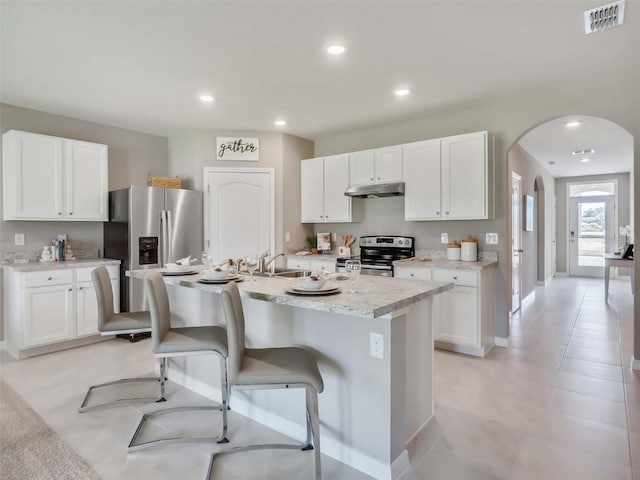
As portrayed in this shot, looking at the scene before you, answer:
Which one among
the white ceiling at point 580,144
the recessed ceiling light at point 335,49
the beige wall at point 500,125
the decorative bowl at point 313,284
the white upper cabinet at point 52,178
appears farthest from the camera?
the white ceiling at point 580,144

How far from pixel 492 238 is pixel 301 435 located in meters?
2.98

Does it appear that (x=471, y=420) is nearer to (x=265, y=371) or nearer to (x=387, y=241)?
(x=265, y=371)

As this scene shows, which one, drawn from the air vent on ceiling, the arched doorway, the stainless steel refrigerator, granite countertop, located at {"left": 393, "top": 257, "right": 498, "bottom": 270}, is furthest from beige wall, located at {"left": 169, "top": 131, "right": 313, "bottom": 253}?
the air vent on ceiling

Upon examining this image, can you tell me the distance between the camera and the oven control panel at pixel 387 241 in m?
4.68

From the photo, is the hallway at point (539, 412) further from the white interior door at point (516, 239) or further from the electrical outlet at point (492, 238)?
the electrical outlet at point (492, 238)

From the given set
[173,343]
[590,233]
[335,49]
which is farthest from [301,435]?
[590,233]

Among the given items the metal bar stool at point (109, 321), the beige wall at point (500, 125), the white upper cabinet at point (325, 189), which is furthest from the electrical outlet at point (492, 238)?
the metal bar stool at point (109, 321)

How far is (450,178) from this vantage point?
4.00 m

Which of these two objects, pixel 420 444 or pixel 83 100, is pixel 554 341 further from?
pixel 83 100

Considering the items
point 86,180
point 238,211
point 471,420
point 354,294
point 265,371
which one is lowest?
point 471,420

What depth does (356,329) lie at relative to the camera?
1966mm

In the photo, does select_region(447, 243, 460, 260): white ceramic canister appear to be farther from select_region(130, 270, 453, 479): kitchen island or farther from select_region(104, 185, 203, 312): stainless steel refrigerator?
select_region(104, 185, 203, 312): stainless steel refrigerator

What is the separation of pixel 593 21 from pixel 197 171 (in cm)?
438

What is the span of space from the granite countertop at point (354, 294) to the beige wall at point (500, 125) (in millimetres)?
2154
